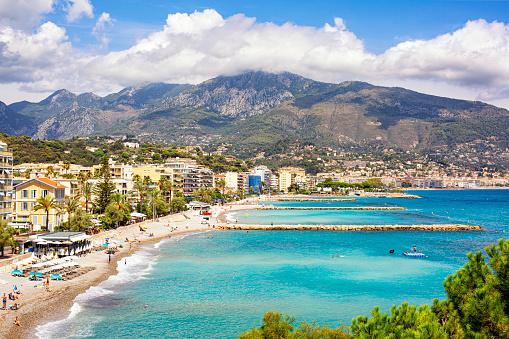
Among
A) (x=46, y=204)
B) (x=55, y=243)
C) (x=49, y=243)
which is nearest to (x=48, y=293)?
(x=55, y=243)

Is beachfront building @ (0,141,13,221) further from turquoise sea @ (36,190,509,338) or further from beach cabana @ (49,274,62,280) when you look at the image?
turquoise sea @ (36,190,509,338)

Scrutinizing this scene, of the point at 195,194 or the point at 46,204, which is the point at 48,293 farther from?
the point at 195,194

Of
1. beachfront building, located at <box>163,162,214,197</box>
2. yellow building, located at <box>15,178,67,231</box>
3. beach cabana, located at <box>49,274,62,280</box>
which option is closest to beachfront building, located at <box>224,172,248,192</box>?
beachfront building, located at <box>163,162,214,197</box>

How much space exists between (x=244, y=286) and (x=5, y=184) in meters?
23.9

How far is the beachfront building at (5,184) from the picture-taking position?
36062mm

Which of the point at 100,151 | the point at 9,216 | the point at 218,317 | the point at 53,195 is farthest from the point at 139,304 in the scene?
the point at 100,151

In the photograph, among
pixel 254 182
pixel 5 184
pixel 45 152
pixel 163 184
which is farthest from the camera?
pixel 254 182

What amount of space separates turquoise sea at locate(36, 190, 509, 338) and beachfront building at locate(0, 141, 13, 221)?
1190cm

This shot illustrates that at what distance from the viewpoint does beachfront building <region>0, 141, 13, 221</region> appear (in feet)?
118

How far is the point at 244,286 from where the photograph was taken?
31.9m

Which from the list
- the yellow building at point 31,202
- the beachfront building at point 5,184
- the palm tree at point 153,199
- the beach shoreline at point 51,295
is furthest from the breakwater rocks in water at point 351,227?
the beachfront building at point 5,184

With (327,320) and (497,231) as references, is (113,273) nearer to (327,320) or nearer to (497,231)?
(327,320)

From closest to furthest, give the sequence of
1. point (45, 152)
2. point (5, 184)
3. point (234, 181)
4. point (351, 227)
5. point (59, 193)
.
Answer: point (5, 184) < point (59, 193) < point (351, 227) < point (45, 152) < point (234, 181)

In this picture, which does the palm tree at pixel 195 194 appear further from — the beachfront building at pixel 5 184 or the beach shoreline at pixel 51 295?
the beachfront building at pixel 5 184
